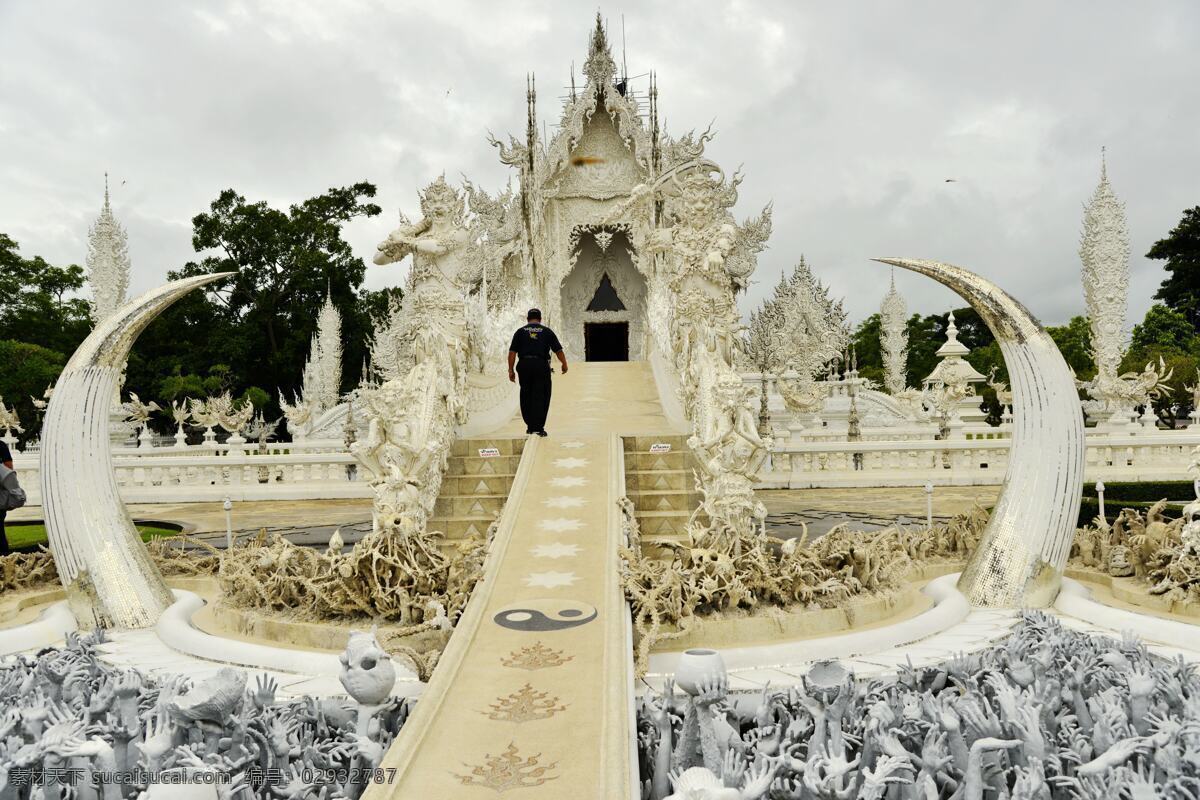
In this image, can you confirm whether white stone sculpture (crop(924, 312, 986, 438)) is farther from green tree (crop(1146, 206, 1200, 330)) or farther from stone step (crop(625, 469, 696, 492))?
green tree (crop(1146, 206, 1200, 330))

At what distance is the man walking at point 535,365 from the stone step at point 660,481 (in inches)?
36.1

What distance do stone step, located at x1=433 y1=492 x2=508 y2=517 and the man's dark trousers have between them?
78 centimetres

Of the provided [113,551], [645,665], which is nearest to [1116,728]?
[645,665]

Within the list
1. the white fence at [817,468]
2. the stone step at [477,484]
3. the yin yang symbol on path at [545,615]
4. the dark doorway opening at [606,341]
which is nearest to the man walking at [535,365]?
the stone step at [477,484]

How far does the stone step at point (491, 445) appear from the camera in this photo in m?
8.23

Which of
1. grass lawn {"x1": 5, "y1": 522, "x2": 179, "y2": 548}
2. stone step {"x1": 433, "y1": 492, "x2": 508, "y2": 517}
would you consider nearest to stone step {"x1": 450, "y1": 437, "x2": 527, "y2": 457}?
stone step {"x1": 433, "y1": 492, "x2": 508, "y2": 517}

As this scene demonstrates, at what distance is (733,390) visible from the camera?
278 inches

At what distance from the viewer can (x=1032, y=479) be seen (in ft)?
19.4

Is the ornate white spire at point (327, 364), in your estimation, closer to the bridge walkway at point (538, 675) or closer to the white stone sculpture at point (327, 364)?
the white stone sculpture at point (327, 364)

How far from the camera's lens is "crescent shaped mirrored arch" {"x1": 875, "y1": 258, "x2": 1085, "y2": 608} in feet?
19.0

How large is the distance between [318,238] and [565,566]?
3138cm

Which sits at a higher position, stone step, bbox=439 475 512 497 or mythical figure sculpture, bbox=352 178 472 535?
mythical figure sculpture, bbox=352 178 472 535

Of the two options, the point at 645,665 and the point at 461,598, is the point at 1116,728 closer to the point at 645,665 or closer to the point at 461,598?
the point at 645,665

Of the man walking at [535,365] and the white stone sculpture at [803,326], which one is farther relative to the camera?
the white stone sculpture at [803,326]
